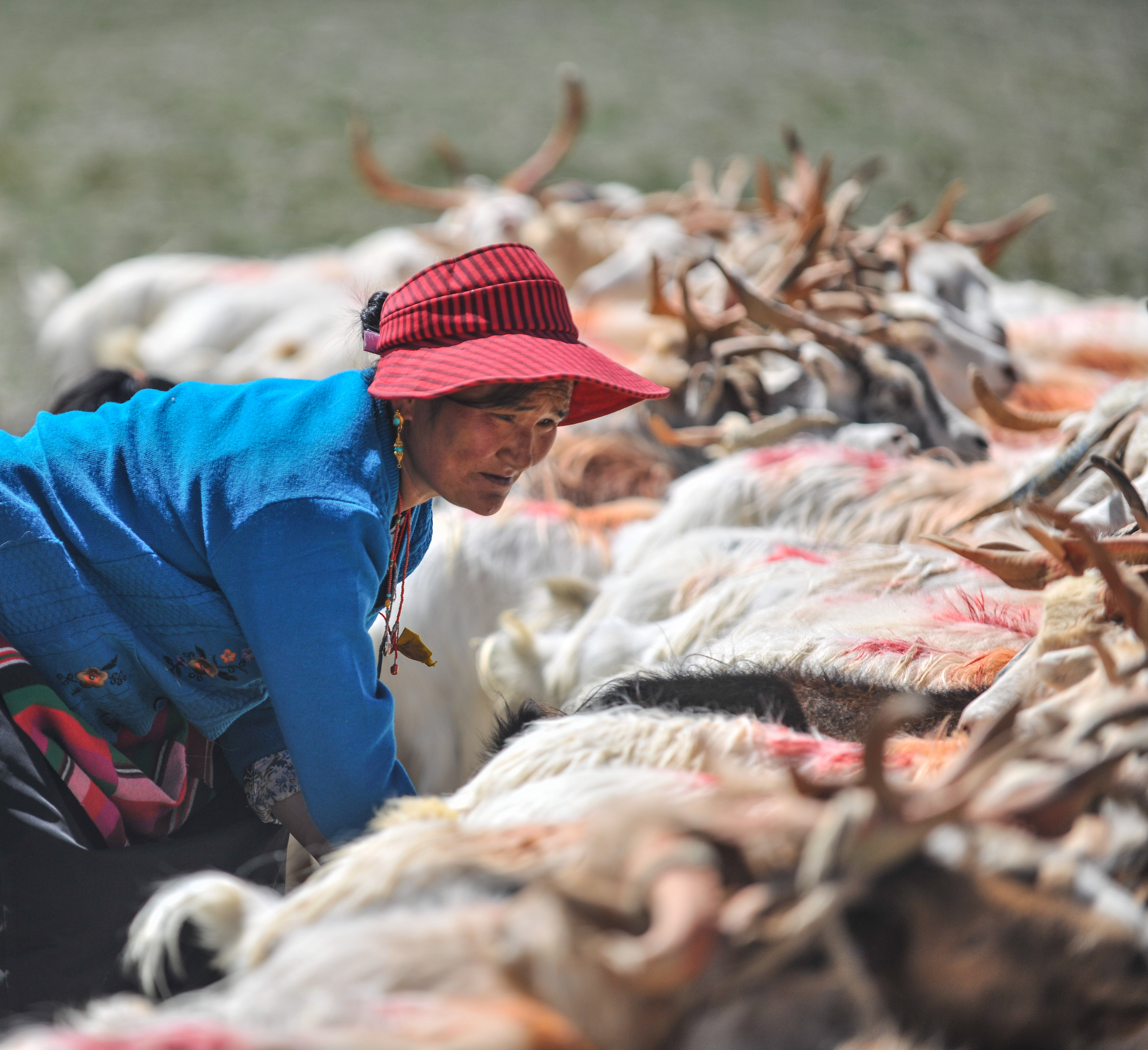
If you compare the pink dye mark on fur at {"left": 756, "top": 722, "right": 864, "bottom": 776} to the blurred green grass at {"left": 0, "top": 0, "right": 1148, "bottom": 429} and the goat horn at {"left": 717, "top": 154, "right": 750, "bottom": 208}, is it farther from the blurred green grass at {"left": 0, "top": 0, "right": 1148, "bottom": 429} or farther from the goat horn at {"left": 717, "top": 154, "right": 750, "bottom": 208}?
the blurred green grass at {"left": 0, "top": 0, "right": 1148, "bottom": 429}

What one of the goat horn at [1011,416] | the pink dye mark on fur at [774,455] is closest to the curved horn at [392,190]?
the pink dye mark on fur at [774,455]

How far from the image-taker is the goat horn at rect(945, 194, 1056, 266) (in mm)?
5238

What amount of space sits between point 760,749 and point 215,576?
649 millimetres

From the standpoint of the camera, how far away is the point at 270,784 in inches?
58.1

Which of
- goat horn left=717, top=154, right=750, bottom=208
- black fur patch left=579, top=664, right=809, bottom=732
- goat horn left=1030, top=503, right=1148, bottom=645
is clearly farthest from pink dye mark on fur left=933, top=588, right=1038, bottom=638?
goat horn left=717, top=154, right=750, bottom=208

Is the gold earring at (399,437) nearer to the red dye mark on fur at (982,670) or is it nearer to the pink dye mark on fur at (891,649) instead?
the pink dye mark on fur at (891,649)

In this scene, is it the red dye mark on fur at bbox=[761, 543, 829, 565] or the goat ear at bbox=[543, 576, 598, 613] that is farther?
the goat ear at bbox=[543, 576, 598, 613]

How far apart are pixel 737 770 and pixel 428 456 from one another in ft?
2.20

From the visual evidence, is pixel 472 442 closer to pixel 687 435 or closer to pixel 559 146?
pixel 687 435

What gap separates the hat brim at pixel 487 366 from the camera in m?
1.25

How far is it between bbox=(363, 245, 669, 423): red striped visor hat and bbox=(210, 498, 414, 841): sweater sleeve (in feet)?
0.61

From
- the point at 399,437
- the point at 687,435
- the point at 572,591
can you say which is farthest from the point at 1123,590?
the point at 687,435

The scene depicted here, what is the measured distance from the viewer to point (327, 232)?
8.62 m

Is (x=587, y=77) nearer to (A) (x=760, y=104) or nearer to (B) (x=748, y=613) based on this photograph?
(A) (x=760, y=104)
